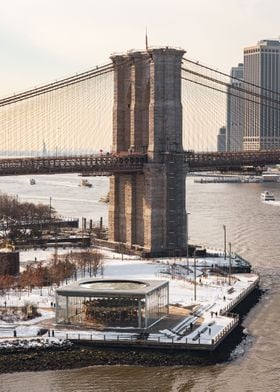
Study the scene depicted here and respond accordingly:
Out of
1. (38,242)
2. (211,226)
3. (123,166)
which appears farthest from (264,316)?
(211,226)

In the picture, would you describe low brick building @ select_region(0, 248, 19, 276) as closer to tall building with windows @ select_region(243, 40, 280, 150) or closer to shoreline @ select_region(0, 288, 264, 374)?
shoreline @ select_region(0, 288, 264, 374)

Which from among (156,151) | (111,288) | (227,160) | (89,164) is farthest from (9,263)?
(227,160)

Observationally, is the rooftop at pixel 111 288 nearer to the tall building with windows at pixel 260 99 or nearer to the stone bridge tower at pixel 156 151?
the stone bridge tower at pixel 156 151

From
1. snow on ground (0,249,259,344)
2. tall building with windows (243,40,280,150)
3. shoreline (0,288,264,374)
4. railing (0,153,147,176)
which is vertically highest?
tall building with windows (243,40,280,150)

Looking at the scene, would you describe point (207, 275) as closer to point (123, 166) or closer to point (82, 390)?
point (123, 166)

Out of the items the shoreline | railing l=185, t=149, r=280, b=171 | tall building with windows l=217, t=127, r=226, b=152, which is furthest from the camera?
tall building with windows l=217, t=127, r=226, b=152

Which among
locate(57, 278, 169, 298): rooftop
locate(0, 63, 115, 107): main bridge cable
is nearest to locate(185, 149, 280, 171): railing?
locate(0, 63, 115, 107): main bridge cable
